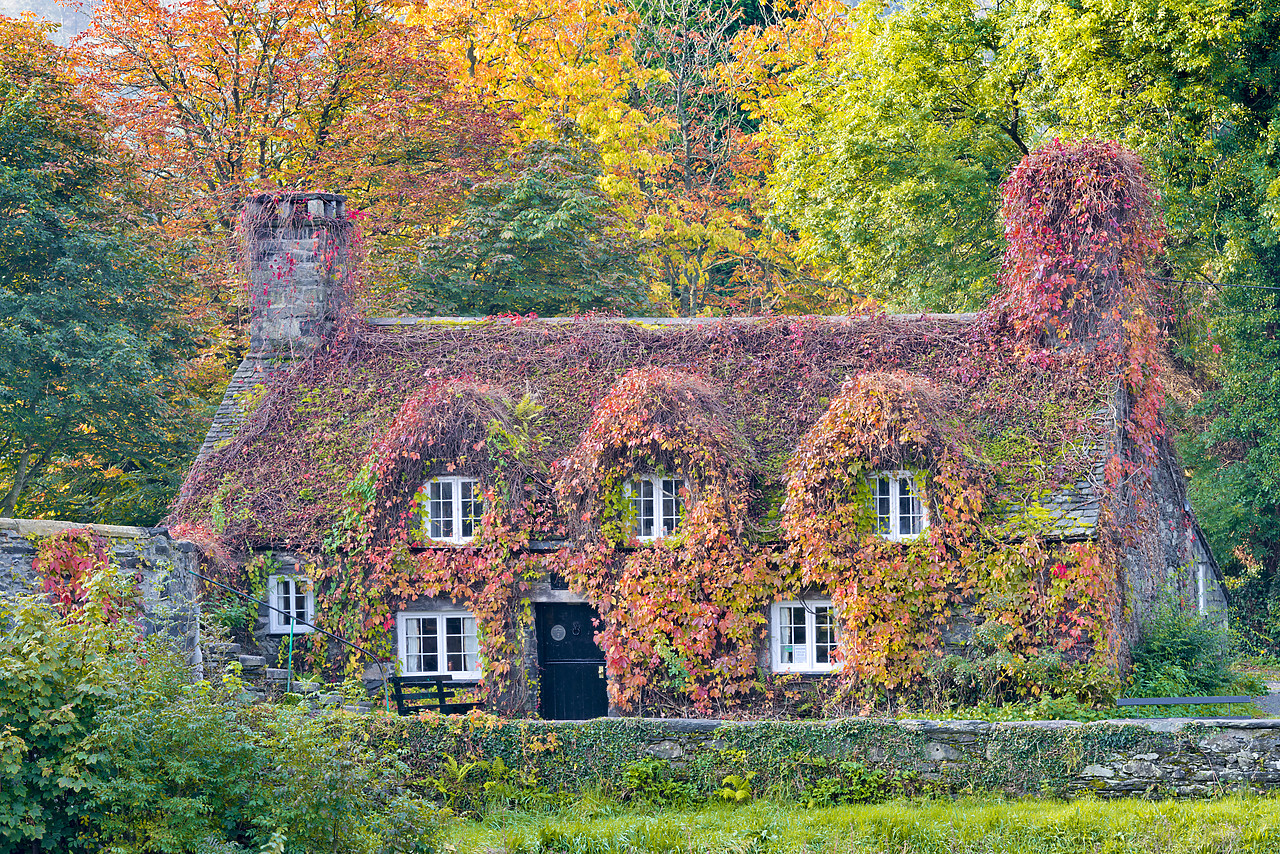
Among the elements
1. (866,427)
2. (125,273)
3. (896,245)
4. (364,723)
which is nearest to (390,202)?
(125,273)

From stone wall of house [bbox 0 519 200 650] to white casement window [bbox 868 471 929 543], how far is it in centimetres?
966

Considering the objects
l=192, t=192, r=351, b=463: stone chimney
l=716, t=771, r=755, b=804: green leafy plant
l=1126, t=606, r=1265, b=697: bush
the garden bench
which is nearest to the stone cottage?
l=1126, t=606, r=1265, b=697: bush

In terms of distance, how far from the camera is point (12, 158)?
83.7 feet

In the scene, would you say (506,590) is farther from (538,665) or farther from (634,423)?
(634,423)

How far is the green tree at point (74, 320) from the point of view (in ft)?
81.5

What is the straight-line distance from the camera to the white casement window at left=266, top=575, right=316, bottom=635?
1948 cm

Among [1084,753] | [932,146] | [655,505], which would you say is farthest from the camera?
[932,146]

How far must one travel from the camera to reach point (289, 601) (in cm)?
1989

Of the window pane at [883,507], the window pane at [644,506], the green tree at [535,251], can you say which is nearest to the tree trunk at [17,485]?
the green tree at [535,251]

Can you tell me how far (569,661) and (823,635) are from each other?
3962 millimetres

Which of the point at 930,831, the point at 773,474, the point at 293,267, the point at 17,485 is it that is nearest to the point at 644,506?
the point at 773,474

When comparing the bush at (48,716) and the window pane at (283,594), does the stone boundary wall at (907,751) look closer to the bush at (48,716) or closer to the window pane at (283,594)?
the bush at (48,716)

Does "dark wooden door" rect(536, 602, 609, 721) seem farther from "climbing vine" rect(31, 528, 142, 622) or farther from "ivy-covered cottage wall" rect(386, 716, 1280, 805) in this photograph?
"climbing vine" rect(31, 528, 142, 622)

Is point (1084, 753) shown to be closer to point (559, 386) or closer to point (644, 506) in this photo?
point (644, 506)
